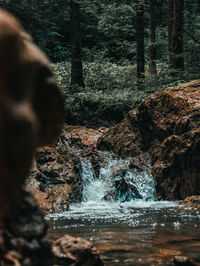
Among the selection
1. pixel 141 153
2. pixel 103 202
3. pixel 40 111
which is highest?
pixel 40 111

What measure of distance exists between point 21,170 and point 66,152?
838 cm

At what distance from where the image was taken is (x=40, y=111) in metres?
2.70

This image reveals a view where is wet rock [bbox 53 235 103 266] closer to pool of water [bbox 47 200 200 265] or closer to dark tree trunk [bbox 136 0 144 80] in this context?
pool of water [bbox 47 200 200 265]

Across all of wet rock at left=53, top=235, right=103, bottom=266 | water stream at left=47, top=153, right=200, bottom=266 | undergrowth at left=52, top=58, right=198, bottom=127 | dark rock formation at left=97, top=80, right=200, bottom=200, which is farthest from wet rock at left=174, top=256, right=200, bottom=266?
undergrowth at left=52, top=58, right=198, bottom=127

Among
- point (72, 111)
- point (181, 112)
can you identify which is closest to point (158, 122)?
point (181, 112)

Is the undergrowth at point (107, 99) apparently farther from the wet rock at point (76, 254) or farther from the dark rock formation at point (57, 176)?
the wet rock at point (76, 254)

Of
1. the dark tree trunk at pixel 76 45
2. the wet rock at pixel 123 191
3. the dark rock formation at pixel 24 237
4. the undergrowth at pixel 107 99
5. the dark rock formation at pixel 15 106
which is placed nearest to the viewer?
the dark rock formation at pixel 15 106

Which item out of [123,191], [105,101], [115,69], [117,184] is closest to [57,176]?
[117,184]

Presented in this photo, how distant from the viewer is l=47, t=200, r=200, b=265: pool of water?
4258 millimetres

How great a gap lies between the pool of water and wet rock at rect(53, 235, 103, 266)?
340 millimetres

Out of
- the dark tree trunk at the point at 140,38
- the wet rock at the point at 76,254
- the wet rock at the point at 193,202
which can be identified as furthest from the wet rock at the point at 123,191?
the dark tree trunk at the point at 140,38

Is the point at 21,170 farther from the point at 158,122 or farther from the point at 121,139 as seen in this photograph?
the point at 121,139

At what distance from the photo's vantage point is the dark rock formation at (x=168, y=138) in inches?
360

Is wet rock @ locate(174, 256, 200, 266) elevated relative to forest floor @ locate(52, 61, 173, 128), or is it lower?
lower
